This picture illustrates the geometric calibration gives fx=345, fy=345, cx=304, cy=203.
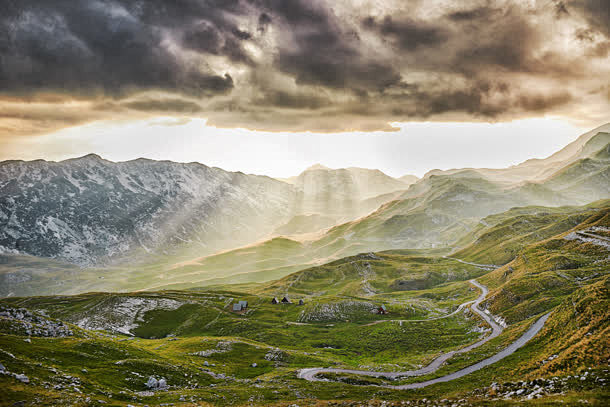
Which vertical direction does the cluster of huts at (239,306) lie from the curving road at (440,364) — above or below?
below

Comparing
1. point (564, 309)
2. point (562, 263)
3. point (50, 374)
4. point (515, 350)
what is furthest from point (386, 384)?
point (562, 263)

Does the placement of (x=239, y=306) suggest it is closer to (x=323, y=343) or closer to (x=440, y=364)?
(x=323, y=343)

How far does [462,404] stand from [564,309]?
136 feet


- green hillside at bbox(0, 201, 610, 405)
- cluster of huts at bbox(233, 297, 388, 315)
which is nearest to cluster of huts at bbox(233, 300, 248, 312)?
cluster of huts at bbox(233, 297, 388, 315)

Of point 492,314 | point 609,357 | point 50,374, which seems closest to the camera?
point 609,357

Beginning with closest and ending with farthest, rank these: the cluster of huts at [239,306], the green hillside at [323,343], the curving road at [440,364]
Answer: the green hillside at [323,343], the curving road at [440,364], the cluster of huts at [239,306]

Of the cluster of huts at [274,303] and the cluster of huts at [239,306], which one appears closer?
the cluster of huts at [274,303]

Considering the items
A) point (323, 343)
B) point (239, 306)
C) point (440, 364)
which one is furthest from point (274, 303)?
point (440, 364)

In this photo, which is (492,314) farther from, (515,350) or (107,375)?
(107,375)

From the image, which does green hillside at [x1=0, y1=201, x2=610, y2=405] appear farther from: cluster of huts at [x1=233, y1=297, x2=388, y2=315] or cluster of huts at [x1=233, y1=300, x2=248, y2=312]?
cluster of huts at [x1=233, y1=300, x2=248, y2=312]

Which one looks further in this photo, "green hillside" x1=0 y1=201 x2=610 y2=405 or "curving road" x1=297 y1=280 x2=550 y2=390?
"curving road" x1=297 y1=280 x2=550 y2=390

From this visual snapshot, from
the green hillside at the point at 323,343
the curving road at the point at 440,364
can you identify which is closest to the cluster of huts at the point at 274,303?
the green hillside at the point at 323,343

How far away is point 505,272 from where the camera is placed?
168m

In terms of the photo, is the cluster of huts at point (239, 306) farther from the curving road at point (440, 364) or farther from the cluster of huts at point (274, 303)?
the curving road at point (440, 364)
